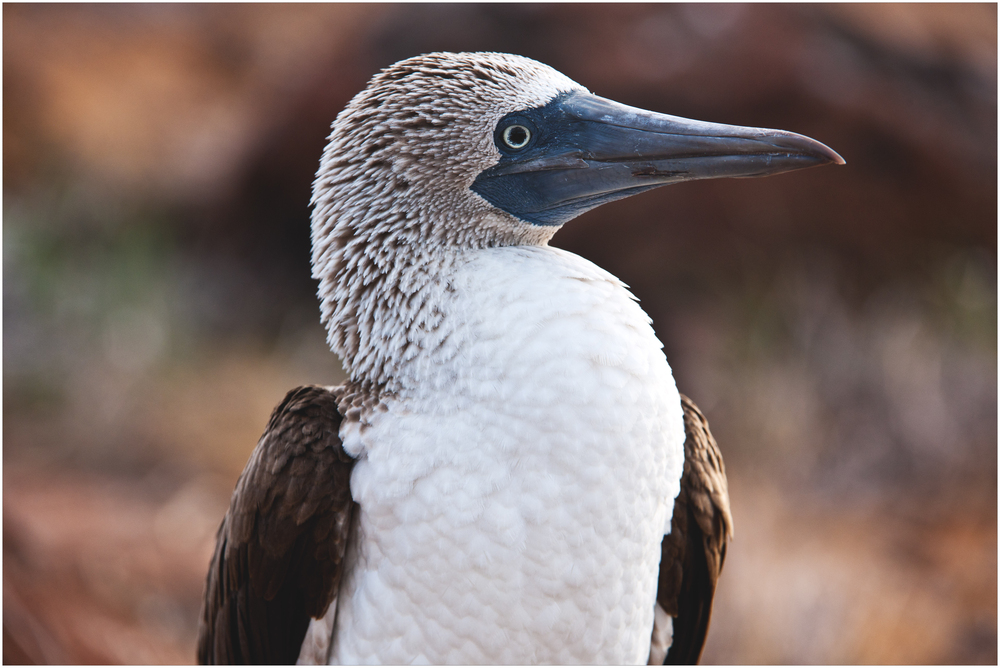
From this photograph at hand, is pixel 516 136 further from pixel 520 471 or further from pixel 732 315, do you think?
pixel 732 315

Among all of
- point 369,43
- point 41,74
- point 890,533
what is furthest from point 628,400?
point 41,74

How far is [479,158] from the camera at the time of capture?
6.31 ft

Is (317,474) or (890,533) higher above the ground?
(317,474)

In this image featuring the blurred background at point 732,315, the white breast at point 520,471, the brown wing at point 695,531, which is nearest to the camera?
the white breast at point 520,471

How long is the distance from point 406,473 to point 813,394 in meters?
4.19

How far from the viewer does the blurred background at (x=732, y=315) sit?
14.5 feet

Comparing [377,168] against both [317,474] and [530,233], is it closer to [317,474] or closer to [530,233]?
[530,233]

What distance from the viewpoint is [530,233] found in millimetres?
2020

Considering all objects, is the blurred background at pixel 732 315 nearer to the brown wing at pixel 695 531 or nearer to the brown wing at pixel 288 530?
the brown wing at pixel 695 531

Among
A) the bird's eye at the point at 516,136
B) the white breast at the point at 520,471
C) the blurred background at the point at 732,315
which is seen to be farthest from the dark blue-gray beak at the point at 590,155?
Result: the blurred background at the point at 732,315

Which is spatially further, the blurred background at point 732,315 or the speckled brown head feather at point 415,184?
the blurred background at point 732,315

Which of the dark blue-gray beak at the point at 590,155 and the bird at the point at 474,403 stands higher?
the dark blue-gray beak at the point at 590,155

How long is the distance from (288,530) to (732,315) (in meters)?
4.58

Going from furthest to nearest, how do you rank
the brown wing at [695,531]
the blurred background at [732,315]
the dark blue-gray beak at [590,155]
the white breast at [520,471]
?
the blurred background at [732,315] → the brown wing at [695,531] → the dark blue-gray beak at [590,155] → the white breast at [520,471]
